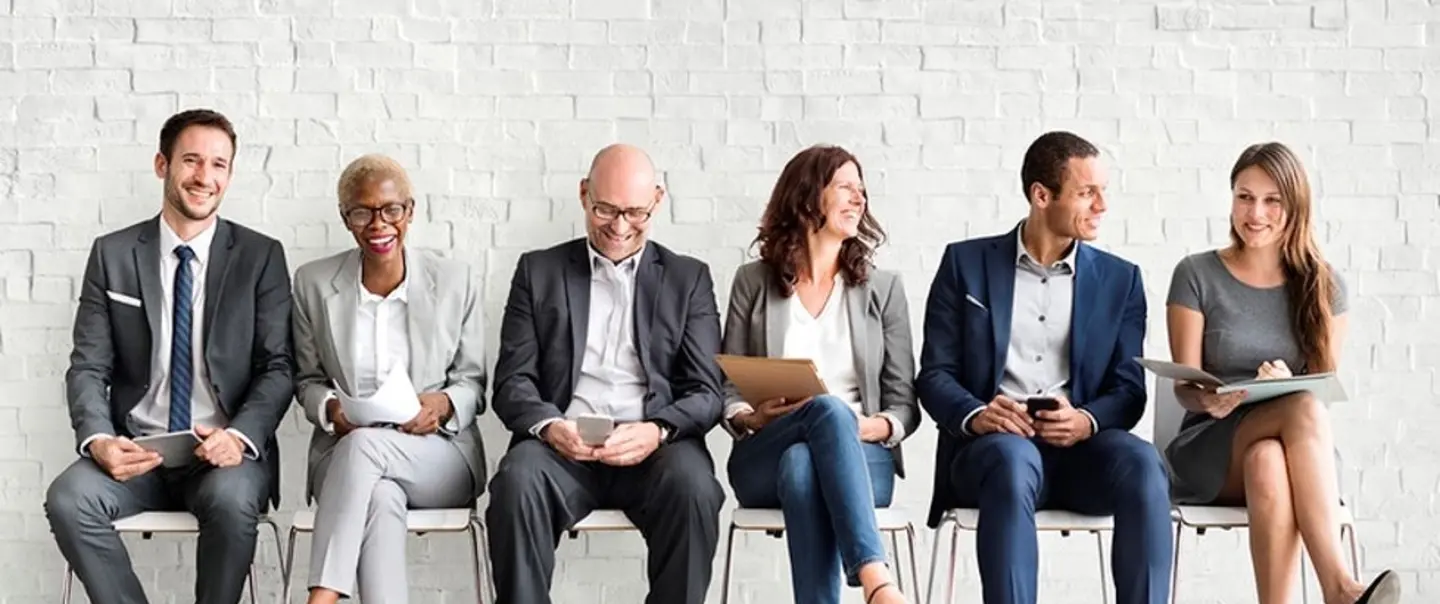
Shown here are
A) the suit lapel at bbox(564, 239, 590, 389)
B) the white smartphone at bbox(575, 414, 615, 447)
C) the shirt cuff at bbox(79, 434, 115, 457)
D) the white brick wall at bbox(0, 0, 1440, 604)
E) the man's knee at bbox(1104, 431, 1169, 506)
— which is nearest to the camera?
the man's knee at bbox(1104, 431, 1169, 506)

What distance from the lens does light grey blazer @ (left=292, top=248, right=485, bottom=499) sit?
443cm

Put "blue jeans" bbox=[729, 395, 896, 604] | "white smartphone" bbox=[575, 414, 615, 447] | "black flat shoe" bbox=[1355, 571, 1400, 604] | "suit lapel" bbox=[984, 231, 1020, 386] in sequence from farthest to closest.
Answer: "suit lapel" bbox=[984, 231, 1020, 386]
"white smartphone" bbox=[575, 414, 615, 447]
"blue jeans" bbox=[729, 395, 896, 604]
"black flat shoe" bbox=[1355, 571, 1400, 604]

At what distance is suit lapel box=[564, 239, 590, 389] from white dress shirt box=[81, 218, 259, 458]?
878 mm

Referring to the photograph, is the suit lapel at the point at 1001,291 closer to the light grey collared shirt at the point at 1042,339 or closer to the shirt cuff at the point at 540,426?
the light grey collared shirt at the point at 1042,339

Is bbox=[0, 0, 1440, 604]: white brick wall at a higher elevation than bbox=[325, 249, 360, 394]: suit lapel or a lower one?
higher

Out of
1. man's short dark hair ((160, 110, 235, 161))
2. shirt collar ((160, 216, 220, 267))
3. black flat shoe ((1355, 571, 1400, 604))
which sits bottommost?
black flat shoe ((1355, 571, 1400, 604))

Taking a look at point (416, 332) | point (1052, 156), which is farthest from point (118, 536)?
point (1052, 156)

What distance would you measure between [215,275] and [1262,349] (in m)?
2.57

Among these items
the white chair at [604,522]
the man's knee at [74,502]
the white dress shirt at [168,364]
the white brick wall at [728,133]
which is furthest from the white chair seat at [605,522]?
the man's knee at [74,502]

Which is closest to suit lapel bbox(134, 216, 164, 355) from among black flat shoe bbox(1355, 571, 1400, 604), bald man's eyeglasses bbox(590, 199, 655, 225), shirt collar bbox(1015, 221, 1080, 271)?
bald man's eyeglasses bbox(590, 199, 655, 225)

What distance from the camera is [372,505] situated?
4.00m

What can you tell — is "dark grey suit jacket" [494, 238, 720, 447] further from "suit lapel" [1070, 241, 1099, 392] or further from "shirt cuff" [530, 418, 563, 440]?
"suit lapel" [1070, 241, 1099, 392]

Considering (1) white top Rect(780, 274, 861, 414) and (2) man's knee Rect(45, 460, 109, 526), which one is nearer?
(2) man's knee Rect(45, 460, 109, 526)

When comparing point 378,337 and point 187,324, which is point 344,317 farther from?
point 187,324
